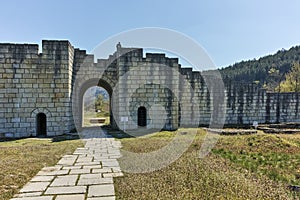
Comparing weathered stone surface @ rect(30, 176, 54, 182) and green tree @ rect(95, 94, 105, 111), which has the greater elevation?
green tree @ rect(95, 94, 105, 111)

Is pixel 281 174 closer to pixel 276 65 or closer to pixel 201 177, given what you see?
pixel 201 177

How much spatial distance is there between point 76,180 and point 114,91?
906 centimetres

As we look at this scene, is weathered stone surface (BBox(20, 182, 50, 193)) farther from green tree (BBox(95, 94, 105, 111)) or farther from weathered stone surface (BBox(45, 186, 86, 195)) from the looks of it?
green tree (BBox(95, 94, 105, 111))

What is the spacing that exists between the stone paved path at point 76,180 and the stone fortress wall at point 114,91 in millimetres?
5372

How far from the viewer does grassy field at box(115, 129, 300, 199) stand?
12.2 feet

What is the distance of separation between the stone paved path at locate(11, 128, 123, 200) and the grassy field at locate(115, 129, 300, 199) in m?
0.34

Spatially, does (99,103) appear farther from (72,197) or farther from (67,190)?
(72,197)

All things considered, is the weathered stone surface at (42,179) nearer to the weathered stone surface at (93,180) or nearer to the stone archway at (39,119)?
the weathered stone surface at (93,180)

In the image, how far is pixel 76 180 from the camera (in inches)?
177

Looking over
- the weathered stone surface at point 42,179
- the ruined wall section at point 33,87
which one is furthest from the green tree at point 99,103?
the weathered stone surface at point 42,179

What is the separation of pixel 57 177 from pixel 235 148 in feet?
18.1

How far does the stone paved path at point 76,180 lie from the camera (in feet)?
12.2

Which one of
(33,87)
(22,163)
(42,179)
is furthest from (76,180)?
(33,87)

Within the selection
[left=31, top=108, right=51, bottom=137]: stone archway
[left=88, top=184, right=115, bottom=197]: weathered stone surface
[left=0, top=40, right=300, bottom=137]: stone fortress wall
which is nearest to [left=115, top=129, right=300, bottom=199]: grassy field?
[left=88, top=184, right=115, bottom=197]: weathered stone surface
